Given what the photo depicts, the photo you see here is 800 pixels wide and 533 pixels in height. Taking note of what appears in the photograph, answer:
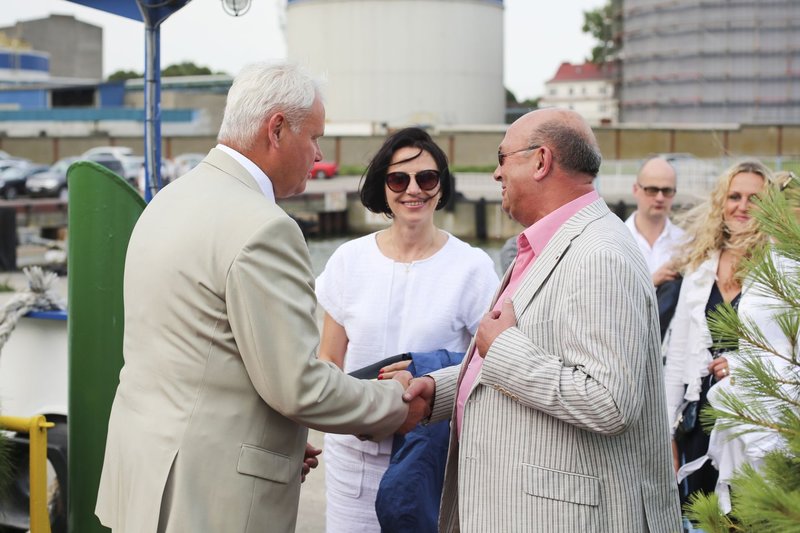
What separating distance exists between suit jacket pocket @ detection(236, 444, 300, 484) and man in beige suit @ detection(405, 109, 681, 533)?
0.47 m

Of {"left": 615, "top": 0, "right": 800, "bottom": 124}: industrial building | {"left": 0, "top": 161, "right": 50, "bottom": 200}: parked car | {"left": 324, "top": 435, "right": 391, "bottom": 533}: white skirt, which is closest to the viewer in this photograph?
{"left": 324, "top": 435, "right": 391, "bottom": 533}: white skirt

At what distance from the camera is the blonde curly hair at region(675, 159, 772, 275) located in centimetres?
408

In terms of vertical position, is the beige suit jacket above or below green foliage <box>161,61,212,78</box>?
below

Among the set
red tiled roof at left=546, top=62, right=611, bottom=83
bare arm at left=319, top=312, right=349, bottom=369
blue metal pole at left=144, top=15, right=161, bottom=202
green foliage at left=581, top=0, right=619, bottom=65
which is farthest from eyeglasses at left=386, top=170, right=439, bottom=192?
red tiled roof at left=546, top=62, right=611, bottom=83

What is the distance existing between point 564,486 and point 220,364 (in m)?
0.91

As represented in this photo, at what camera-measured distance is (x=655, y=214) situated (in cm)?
561

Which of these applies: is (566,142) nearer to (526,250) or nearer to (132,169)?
(526,250)

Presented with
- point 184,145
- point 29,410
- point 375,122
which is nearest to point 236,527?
point 29,410

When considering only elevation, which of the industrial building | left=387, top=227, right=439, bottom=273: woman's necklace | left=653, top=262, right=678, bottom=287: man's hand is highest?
the industrial building

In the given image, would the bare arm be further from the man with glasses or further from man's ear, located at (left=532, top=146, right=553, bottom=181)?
the man with glasses

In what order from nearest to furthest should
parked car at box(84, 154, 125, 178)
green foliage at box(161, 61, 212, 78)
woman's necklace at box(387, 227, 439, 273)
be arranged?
1. woman's necklace at box(387, 227, 439, 273)
2. parked car at box(84, 154, 125, 178)
3. green foliage at box(161, 61, 212, 78)

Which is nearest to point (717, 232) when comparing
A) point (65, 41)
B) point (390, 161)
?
point (390, 161)

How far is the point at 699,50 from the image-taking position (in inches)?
2434

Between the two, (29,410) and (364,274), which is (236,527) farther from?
(29,410)
